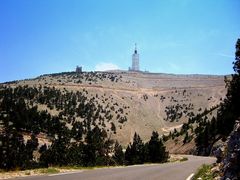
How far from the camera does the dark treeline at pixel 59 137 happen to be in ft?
165

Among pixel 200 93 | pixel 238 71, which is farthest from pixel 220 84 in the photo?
pixel 238 71

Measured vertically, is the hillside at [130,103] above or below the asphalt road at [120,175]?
above

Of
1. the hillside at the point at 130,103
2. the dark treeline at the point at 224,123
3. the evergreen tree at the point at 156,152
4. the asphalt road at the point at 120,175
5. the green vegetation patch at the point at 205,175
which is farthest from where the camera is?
the hillside at the point at 130,103

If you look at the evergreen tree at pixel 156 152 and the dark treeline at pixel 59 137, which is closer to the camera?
the dark treeline at pixel 59 137

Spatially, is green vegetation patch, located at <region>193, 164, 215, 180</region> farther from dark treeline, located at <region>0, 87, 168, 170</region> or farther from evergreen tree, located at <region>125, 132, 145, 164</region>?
evergreen tree, located at <region>125, 132, 145, 164</region>

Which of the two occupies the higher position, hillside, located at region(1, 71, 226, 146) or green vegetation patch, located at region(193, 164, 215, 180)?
hillside, located at region(1, 71, 226, 146)

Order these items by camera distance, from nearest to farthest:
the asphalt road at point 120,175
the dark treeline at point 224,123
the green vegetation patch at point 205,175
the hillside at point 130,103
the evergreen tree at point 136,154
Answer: the asphalt road at point 120,175 → the green vegetation patch at point 205,175 → the dark treeline at point 224,123 → the evergreen tree at point 136,154 → the hillside at point 130,103

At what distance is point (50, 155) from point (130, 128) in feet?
246

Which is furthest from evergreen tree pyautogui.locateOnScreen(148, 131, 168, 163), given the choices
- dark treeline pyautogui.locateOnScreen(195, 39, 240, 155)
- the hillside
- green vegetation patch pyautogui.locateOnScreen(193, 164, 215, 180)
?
the hillside

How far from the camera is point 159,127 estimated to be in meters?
138

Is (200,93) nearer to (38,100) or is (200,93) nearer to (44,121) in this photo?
(38,100)

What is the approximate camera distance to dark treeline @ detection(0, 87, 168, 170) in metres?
50.3

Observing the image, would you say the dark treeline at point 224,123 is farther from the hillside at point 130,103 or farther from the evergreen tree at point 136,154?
the hillside at point 130,103

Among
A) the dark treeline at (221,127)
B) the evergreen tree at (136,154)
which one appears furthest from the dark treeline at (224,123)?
the evergreen tree at (136,154)
